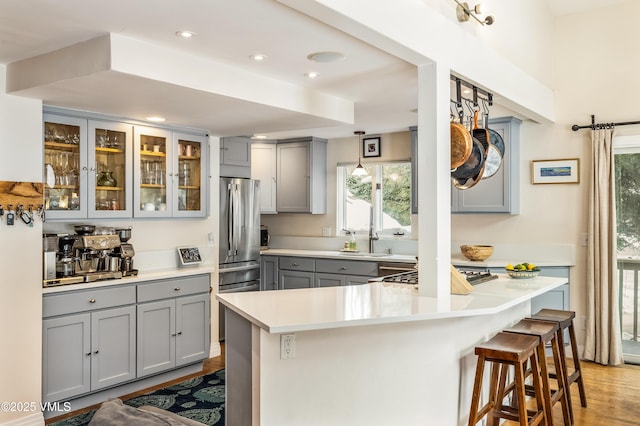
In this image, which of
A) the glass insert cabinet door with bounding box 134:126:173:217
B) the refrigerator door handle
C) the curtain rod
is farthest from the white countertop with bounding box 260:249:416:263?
the glass insert cabinet door with bounding box 134:126:173:217

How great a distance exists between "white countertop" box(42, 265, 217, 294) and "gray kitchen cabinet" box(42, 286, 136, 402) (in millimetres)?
47

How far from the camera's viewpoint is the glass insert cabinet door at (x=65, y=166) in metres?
3.59

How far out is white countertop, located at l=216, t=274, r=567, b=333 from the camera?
2.35 m

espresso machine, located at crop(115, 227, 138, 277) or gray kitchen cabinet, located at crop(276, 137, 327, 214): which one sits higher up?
gray kitchen cabinet, located at crop(276, 137, 327, 214)

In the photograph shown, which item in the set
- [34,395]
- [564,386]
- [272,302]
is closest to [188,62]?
[272,302]

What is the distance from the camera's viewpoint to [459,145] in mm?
3148

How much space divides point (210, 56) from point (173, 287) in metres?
2.08

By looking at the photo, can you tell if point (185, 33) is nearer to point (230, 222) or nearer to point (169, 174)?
point (169, 174)

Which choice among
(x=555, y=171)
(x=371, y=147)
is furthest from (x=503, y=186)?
(x=371, y=147)

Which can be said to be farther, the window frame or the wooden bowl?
the window frame

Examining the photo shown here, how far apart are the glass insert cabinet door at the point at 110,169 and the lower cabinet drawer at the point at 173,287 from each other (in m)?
0.61

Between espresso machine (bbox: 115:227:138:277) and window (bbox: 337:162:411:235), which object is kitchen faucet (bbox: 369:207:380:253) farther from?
espresso machine (bbox: 115:227:138:277)

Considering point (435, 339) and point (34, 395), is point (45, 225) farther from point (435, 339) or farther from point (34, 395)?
point (435, 339)

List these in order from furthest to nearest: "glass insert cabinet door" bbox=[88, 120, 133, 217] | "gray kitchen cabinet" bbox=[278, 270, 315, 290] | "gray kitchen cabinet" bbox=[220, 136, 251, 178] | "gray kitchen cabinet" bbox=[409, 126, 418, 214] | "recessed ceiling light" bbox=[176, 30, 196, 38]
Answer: "gray kitchen cabinet" bbox=[278, 270, 315, 290] < "gray kitchen cabinet" bbox=[409, 126, 418, 214] < "gray kitchen cabinet" bbox=[220, 136, 251, 178] < "glass insert cabinet door" bbox=[88, 120, 133, 217] < "recessed ceiling light" bbox=[176, 30, 196, 38]
